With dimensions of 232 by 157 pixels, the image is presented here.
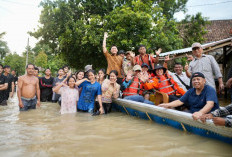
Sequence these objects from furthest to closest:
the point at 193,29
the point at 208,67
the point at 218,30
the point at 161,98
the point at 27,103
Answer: the point at 218,30
the point at 193,29
the point at 27,103
the point at 161,98
the point at 208,67

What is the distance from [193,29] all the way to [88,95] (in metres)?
13.9

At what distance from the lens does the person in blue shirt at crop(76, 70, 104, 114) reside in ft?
18.9

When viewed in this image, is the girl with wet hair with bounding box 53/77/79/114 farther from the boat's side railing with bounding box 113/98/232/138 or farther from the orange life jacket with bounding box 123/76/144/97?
the orange life jacket with bounding box 123/76/144/97

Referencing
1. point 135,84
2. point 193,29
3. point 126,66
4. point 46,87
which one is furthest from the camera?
point 193,29

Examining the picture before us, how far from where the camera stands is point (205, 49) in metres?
9.72

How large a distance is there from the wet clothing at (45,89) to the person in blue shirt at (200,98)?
21.0 ft

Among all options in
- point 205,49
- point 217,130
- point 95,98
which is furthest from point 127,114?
point 205,49

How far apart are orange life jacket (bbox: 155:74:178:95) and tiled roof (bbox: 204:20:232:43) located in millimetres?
15569

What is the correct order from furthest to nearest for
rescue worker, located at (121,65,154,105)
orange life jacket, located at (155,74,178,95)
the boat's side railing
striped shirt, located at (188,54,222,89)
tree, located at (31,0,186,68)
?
tree, located at (31,0,186,68) → rescue worker, located at (121,65,154,105) → orange life jacket, located at (155,74,178,95) → striped shirt, located at (188,54,222,89) → the boat's side railing

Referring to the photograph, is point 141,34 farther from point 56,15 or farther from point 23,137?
point 23,137

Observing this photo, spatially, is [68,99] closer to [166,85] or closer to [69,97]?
[69,97]

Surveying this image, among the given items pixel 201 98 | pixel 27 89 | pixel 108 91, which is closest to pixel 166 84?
pixel 201 98

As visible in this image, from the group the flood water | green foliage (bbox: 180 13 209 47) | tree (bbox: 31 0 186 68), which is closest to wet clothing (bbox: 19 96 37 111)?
the flood water

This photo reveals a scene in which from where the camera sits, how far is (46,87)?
8664 mm
